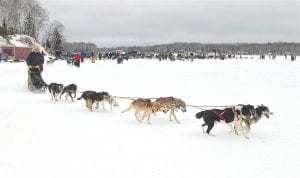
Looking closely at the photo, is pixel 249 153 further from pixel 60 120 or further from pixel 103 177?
pixel 60 120

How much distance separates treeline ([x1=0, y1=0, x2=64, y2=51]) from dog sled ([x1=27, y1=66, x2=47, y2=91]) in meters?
48.7

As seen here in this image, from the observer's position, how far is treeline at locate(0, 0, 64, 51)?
6675 centimetres

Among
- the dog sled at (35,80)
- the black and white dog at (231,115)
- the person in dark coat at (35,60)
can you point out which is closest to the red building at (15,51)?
the person in dark coat at (35,60)

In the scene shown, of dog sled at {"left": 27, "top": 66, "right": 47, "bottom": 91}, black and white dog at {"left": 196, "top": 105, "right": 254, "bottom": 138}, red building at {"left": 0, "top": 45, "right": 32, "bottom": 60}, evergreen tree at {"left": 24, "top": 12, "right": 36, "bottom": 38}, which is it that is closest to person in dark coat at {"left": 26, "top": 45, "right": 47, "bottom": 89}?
dog sled at {"left": 27, "top": 66, "right": 47, "bottom": 91}

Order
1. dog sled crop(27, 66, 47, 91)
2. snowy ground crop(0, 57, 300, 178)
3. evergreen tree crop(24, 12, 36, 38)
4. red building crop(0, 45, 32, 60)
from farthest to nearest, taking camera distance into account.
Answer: evergreen tree crop(24, 12, 36, 38) → red building crop(0, 45, 32, 60) → dog sled crop(27, 66, 47, 91) → snowy ground crop(0, 57, 300, 178)

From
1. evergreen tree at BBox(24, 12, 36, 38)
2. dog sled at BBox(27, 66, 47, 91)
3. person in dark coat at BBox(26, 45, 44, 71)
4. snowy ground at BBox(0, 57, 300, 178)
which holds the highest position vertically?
evergreen tree at BBox(24, 12, 36, 38)

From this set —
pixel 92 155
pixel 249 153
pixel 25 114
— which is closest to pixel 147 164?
pixel 92 155

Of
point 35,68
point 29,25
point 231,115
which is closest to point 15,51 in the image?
point 29,25

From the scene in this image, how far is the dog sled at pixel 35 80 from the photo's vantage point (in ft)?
48.5

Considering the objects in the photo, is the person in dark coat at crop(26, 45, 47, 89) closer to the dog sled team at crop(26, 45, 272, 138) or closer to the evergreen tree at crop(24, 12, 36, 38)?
the dog sled team at crop(26, 45, 272, 138)

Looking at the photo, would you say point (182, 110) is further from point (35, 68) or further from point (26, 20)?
point (26, 20)

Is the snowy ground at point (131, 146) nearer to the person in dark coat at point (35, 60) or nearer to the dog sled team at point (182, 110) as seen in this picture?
the dog sled team at point (182, 110)

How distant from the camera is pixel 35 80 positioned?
1479 centimetres

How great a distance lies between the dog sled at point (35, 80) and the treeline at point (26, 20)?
48747 mm
